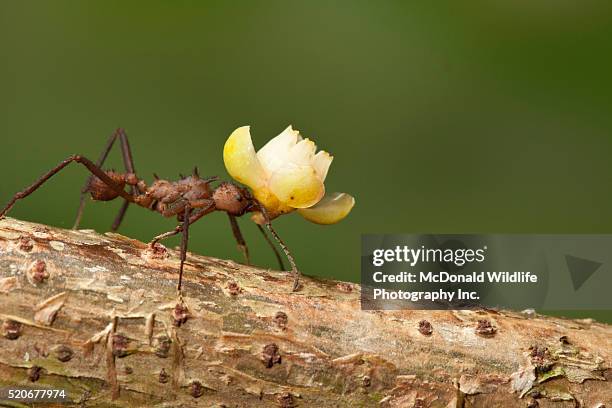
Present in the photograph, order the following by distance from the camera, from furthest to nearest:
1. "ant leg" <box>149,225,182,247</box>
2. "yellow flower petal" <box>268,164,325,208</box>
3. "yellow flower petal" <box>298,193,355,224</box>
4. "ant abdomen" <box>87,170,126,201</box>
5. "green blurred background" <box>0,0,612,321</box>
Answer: "green blurred background" <box>0,0,612,321</box>
"ant abdomen" <box>87,170,126,201</box>
"yellow flower petal" <box>298,193,355,224</box>
"yellow flower petal" <box>268,164,325,208</box>
"ant leg" <box>149,225,182,247</box>

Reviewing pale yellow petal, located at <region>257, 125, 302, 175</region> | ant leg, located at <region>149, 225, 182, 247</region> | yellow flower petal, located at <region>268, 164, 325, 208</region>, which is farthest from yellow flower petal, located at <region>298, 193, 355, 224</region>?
ant leg, located at <region>149, 225, 182, 247</region>

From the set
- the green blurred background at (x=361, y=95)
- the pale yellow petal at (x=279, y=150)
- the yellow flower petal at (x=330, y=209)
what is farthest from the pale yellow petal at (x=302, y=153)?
the green blurred background at (x=361, y=95)

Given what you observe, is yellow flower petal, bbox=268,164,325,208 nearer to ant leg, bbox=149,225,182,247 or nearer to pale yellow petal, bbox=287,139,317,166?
pale yellow petal, bbox=287,139,317,166

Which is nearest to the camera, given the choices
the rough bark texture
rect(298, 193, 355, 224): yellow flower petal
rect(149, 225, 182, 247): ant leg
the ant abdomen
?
the rough bark texture

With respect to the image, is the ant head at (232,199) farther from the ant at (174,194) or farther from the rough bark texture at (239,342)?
the rough bark texture at (239,342)

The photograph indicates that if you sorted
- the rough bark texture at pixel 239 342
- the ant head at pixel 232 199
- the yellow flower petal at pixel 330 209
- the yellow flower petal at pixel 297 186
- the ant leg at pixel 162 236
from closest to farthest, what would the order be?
the rough bark texture at pixel 239 342 < the ant leg at pixel 162 236 < the yellow flower petal at pixel 297 186 < the yellow flower petal at pixel 330 209 < the ant head at pixel 232 199

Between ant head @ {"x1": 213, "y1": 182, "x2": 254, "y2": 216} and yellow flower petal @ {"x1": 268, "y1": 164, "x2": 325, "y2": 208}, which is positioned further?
ant head @ {"x1": 213, "y1": 182, "x2": 254, "y2": 216}

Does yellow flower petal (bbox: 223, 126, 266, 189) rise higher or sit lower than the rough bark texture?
higher
